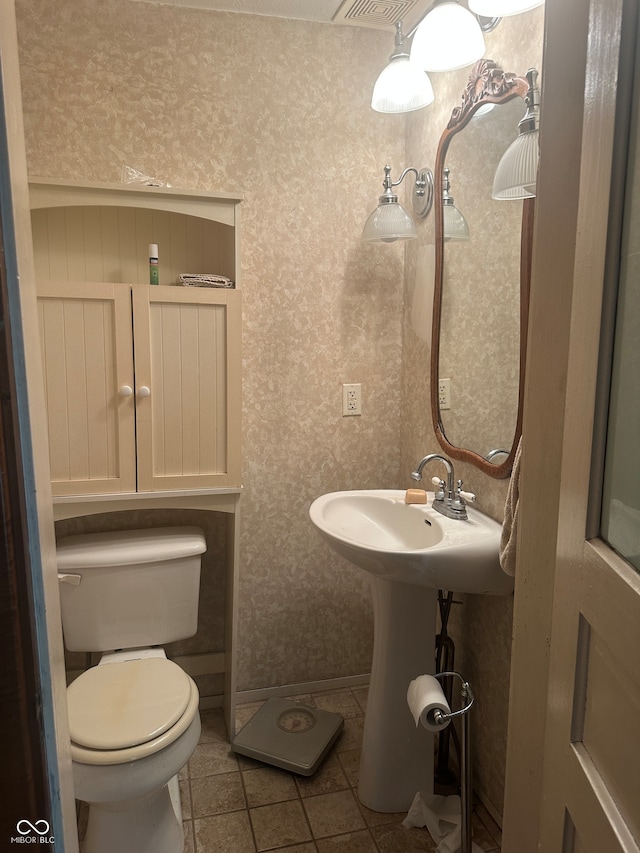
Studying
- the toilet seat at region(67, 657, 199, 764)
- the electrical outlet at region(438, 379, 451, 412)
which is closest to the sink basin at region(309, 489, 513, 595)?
the electrical outlet at region(438, 379, 451, 412)

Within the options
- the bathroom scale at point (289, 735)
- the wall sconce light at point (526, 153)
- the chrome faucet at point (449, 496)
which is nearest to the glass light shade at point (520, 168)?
the wall sconce light at point (526, 153)

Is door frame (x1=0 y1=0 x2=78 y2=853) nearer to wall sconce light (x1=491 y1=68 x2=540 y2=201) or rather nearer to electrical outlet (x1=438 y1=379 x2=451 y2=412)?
wall sconce light (x1=491 y1=68 x2=540 y2=201)

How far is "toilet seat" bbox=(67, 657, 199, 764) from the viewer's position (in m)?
1.41

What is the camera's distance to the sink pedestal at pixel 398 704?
170 cm

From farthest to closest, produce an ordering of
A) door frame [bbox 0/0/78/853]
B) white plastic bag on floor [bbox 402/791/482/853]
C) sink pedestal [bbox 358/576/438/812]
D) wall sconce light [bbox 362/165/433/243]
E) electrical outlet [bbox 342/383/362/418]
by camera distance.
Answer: electrical outlet [bbox 342/383/362/418] < wall sconce light [bbox 362/165/433/243] < sink pedestal [bbox 358/576/438/812] < white plastic bag on floor [bbox 402/791/482/853] < door frame [bbox 0/0/78/853]

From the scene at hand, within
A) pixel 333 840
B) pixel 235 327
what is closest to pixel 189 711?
pixel 333 840

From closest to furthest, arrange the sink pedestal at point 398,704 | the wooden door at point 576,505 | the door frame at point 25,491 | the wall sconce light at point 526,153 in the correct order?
the door frame at point 25,491
the wooden door at point 576,505
the wall sconce light at point 526,153
the sink pedestal at point 398,704

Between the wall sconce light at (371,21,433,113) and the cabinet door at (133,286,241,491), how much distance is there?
76cm

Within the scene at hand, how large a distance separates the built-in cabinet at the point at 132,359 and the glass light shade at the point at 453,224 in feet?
2.11

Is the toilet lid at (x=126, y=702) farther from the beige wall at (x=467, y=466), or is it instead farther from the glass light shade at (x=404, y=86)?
the glass light shade at (x=404, y=86)

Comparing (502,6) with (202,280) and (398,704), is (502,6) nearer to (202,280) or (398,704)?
(202,280)

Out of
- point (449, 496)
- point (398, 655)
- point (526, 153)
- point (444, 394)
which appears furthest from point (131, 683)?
point (526, 153)

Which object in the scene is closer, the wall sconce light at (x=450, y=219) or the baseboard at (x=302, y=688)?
the wall sconce light at (x=450, y=219)

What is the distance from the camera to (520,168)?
1.37m
